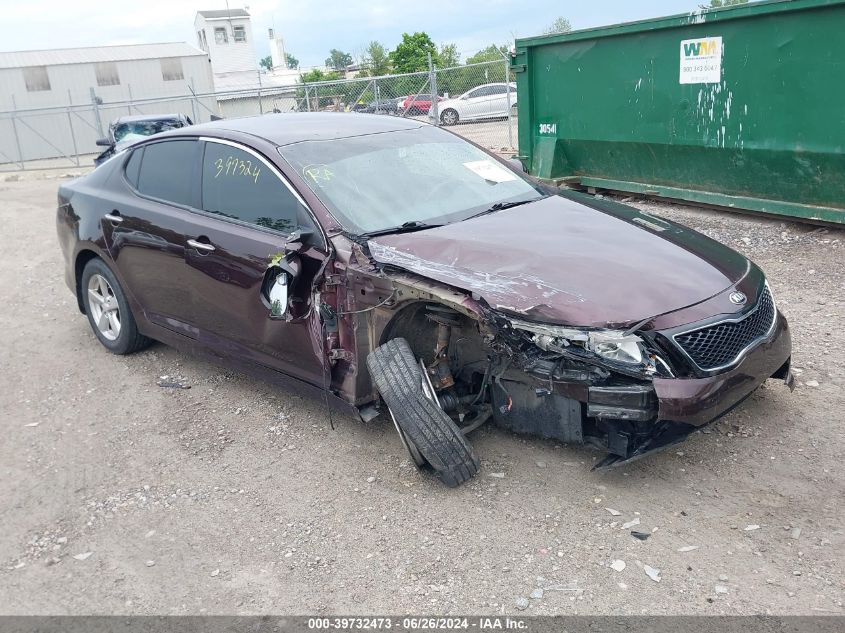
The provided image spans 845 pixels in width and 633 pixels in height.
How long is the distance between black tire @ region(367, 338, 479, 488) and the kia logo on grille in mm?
1378

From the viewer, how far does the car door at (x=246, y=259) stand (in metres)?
4.15

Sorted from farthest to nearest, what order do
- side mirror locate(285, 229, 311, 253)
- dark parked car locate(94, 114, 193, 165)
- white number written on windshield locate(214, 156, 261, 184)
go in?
dark parked car locate(94, 114, 193, 165)
white number written on windshield locate(214, 156, 261, 184)
side mirror locate(285, 229, 311, 253)

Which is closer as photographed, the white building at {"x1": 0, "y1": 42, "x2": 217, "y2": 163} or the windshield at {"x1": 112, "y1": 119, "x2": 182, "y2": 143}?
the windshield at {"x1": 112, "y1": 119, "x2": 182, "y2": 143}

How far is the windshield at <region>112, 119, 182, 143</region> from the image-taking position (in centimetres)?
1402

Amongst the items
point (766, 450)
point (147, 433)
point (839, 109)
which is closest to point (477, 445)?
point (766, 450)

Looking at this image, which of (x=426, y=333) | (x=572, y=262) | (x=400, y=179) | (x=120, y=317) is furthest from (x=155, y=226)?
(x=572, y=262)

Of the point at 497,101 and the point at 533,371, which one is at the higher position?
the point at 533,371

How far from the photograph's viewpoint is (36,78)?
35719 mm

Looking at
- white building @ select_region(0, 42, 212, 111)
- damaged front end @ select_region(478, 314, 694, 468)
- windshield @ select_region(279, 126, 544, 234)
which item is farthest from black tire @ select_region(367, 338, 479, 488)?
white building @ select_region(0, 42, 212, 111)

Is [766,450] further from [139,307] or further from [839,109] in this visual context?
[839,109]

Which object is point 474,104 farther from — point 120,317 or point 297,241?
point 297,241

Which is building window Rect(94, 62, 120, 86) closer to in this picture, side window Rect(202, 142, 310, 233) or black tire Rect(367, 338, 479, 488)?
side window Rect(202, 142, 310, 233)

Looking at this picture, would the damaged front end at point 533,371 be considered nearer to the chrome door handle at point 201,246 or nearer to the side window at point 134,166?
the chrome door handle at point 201,246

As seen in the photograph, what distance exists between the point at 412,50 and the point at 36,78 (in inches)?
754
